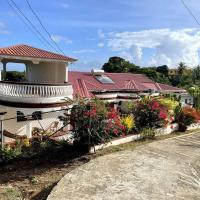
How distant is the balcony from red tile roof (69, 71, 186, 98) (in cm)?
657

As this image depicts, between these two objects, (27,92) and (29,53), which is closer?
(27,92)

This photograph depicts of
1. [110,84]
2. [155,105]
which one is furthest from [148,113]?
[110,84]

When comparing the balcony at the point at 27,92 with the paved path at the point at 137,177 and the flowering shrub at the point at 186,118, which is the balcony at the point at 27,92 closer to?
the flowering shrub at the point at 186,118

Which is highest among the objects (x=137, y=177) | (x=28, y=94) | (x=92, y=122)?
(x=28, y=94)

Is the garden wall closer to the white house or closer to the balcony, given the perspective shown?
the white house

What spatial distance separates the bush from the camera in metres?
11.6

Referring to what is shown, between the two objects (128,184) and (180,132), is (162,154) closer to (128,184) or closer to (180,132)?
(128,184)

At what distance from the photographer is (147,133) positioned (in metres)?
11.6

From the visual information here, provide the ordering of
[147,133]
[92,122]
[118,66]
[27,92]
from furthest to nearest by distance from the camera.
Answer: [118,66] → [27,92] → [147,133] → [92,122]

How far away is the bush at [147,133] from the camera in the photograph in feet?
38.0

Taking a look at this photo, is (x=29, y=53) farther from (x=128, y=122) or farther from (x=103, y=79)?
(x=103, y=79)

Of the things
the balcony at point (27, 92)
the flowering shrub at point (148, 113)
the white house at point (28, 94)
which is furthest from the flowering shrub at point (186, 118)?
the balcony at point (27, 92)

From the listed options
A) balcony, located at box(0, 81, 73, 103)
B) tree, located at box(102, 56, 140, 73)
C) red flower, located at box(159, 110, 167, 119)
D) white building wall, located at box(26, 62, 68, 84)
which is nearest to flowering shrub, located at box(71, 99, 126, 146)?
red flower, located at box(159, 110, 167, 119)

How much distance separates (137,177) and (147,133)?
4056 millimetres
